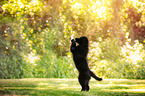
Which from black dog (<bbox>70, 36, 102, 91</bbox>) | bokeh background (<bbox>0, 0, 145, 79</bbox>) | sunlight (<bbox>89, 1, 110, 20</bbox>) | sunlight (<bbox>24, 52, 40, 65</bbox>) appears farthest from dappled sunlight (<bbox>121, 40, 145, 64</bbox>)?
black dog (<bbox>70, 36, 102, 91</bbox>)

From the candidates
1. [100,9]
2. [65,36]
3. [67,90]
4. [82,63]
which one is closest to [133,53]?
[100,9]

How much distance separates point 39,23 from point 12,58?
3.85m

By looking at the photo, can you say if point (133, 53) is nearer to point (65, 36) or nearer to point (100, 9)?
point (100, 9)

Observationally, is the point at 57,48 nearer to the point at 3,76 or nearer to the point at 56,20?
the point at 56,20

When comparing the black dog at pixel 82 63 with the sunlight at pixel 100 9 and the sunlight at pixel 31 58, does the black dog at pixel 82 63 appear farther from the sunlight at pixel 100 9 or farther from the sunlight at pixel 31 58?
the sunlight at pixel 100 9

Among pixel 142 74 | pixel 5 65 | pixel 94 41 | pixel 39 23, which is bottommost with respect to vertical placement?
pixel 142 74

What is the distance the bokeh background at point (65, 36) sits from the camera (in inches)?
470

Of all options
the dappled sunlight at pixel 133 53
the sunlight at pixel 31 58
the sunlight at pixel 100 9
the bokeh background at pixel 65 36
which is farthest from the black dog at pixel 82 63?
the sunlight at pixel 100 9

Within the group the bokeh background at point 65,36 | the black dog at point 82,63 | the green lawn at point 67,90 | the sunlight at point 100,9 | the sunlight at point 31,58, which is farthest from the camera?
the sunlight at point 100,9

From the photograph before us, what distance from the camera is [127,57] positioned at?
42.7 ft

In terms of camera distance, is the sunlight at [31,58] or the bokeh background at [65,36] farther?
the sunlight at [31,58]

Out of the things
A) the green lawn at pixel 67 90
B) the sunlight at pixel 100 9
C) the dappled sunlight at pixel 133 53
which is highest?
the sunlight at pixel 100 9

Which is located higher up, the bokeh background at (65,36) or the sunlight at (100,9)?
the sunlight at (100,9)

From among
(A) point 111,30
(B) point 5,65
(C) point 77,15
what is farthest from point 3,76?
(A) point 111,30
